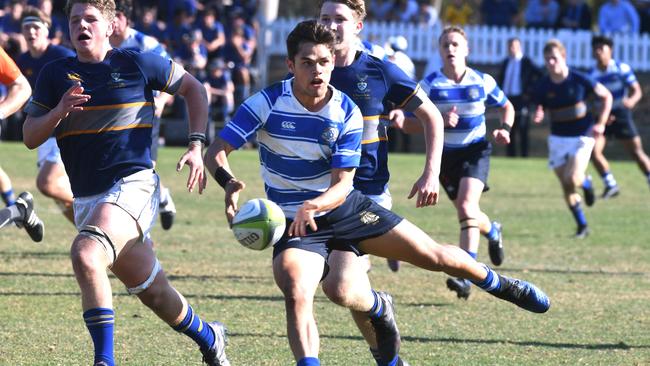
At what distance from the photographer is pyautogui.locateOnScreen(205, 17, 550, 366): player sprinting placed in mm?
5742

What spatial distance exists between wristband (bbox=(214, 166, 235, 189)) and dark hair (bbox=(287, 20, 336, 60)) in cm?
63

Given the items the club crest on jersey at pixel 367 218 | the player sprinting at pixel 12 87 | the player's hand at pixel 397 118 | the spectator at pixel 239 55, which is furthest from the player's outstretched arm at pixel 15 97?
the spectator at pixel 239 55

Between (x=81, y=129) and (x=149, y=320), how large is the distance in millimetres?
2137

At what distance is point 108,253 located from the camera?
577 centimetres

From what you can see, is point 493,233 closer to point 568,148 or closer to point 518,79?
point 568,148

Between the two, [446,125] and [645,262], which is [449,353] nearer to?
[446,125]

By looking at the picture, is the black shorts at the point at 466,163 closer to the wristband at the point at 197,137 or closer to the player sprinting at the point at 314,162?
the player sprinting at the point at 314,162

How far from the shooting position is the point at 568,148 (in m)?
13.9

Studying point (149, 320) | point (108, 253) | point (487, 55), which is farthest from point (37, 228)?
point (487, 55)

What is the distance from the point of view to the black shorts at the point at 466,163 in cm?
966

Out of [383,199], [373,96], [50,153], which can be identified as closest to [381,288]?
[383,199]

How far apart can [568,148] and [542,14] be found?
46.6 ft

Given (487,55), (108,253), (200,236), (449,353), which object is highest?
(108,253)

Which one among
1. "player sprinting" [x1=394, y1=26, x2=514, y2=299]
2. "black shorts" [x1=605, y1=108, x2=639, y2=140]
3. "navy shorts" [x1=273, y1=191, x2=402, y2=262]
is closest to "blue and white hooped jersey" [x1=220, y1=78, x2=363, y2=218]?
"navy shorts" [x1=273, y1=191, x2=402, y2=262]
